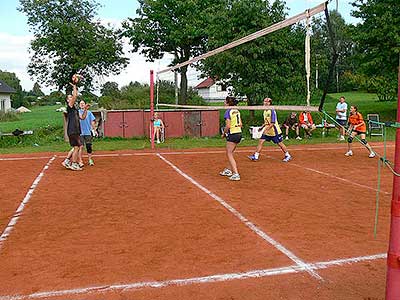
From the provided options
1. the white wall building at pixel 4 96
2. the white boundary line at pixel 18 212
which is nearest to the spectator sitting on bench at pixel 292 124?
the white boundary line at pixel 18 212

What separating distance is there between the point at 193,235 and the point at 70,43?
123 feet

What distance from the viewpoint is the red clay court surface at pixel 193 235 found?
429cm

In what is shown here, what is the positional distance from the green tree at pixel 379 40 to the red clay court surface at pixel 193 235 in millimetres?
16560

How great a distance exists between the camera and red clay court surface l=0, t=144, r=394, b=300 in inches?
169

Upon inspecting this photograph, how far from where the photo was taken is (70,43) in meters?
40.0

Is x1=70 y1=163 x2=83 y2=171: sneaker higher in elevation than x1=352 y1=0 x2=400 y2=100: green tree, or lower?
lower

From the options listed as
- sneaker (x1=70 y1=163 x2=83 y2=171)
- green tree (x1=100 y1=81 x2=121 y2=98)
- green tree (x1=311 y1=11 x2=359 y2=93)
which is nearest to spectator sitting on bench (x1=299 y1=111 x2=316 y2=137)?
green tree (x1=311 y1=11 x2=359 y2=93)

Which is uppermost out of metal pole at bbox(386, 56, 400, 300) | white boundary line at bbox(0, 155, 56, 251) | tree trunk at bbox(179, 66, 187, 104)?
tree trunk at bbox(179, 66, 187, 104)

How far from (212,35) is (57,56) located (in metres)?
20.6

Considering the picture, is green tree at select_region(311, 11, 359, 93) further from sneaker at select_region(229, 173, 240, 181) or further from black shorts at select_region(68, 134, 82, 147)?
black shorts at select_region(68, 134, 82, 147)

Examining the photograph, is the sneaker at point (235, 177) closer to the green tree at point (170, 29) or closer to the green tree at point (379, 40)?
the green tree at point (379, 40)

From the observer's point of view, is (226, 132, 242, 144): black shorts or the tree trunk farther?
the tree trunk

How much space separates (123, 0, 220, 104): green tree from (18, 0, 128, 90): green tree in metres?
3.48

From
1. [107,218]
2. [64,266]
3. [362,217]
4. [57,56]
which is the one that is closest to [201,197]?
[107,218]
